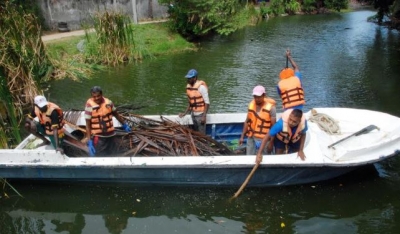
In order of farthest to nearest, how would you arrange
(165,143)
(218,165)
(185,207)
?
1. (165,143)
2. (185,207)
3. (218,165)

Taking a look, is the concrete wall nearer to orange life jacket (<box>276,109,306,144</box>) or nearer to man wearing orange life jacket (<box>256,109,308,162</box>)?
man wearing orange life jacket (<box>256,109,308,162</box>)

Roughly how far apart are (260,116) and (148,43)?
1316cm

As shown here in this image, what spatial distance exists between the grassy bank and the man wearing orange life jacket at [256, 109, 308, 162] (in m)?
10.2

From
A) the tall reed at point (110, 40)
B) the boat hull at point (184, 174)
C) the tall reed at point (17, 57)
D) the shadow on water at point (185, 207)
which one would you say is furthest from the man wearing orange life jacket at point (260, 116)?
the tall reed at point (110, 40)

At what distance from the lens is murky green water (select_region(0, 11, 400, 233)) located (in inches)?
241

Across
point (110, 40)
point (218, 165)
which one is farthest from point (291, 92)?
point (110, 40)

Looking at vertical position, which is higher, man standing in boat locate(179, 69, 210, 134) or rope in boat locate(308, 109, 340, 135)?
man standing in boat locate(179, 69, 210, 134)

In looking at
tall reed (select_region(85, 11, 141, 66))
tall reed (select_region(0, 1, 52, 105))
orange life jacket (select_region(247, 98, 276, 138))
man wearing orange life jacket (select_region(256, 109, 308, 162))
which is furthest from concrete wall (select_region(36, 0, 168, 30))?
man wearing orange life jacket (select_region(256, 109, 308, 162))

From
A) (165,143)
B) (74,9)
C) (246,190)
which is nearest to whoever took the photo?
(246,190)

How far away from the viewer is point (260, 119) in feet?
20.8

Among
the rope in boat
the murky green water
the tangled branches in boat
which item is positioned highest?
the rope in boat

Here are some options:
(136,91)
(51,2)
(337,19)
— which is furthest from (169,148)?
(337,19)

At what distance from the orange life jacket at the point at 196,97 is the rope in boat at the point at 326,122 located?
200 cm

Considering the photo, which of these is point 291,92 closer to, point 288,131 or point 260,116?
point 260,116
